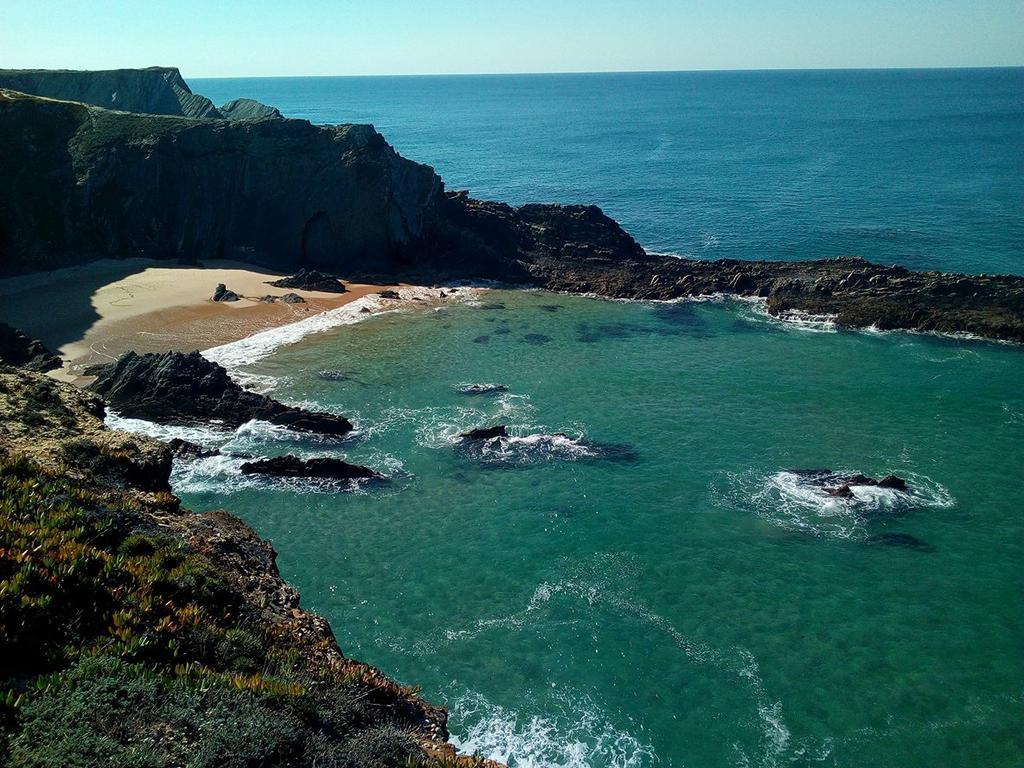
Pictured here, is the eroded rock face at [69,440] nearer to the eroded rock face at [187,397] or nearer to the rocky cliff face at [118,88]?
the eroded rock face at [187,397]

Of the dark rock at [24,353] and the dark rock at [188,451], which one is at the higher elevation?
the dark rock at [24,353]

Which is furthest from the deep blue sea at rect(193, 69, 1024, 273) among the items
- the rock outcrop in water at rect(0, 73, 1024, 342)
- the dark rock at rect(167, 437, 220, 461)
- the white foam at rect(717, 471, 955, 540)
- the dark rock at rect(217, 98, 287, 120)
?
the dark rock at rect(167, 437, 220, 461)

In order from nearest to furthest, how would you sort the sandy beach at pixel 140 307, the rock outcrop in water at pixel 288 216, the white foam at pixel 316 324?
the sandy beach at pixel 140 307, the white foam at pixel 316 324, the rock outcrop in water at pixel 288 216

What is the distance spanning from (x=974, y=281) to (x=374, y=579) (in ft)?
168

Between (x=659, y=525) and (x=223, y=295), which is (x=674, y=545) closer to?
(x=659, y=525)

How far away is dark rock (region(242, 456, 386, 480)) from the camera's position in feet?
114

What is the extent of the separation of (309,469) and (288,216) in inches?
1538

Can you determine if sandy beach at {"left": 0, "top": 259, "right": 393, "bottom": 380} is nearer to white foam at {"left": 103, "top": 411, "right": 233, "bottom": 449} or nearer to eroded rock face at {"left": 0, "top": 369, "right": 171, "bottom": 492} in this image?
white foam at {"left": 103, "top": 411, "right": 233, "bottom": 449}

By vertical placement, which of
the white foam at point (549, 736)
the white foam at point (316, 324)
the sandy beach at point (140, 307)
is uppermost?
the sandy beach at point (140, 307)

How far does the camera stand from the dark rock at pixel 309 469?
114ft

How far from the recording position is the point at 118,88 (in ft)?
328

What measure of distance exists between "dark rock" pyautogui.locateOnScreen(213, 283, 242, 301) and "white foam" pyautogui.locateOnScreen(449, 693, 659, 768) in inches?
1690

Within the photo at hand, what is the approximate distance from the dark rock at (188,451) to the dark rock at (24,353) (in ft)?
38.4

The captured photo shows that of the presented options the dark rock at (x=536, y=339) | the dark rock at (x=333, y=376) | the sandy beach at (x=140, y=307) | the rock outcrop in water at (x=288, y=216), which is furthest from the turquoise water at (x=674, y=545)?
the rock outcrop in water at (x=288, y=216)
